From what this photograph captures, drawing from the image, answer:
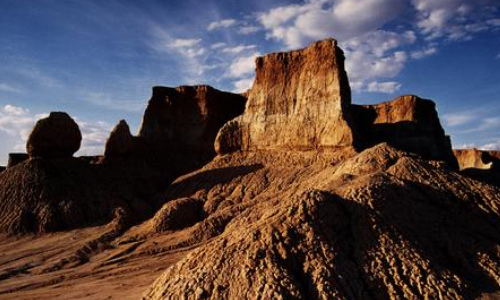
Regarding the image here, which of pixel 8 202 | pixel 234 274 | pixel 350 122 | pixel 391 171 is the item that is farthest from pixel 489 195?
pixel 8 202

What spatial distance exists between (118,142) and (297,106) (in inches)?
515

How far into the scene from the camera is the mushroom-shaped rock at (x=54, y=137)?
2541 centimetres

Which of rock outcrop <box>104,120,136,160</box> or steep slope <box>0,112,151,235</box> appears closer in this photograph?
steep slope <box>0,112,151,235</box>

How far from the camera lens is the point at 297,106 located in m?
24.0

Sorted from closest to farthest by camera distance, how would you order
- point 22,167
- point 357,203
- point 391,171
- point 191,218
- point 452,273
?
point 452,273 → point 357,203 → point 391,171 → point 191,218 → point 22,167

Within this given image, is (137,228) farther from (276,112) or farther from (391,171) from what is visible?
(391,171)

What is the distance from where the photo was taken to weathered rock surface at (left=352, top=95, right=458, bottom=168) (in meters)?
32.8

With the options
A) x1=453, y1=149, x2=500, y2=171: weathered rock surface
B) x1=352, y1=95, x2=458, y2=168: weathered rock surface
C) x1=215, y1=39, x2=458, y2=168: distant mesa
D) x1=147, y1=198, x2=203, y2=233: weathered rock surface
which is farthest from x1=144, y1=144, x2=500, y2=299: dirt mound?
x1=453, y1=149, x2=500, y2=171: weathered rock surface

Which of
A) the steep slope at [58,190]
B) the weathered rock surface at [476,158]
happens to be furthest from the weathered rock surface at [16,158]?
the weathered rock surface at [476,158]

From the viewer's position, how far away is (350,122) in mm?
21875

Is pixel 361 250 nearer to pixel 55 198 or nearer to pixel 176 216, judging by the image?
pixel 176 216

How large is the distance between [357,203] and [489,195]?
14.3ft

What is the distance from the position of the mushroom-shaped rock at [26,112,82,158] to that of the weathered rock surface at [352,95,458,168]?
798 inches

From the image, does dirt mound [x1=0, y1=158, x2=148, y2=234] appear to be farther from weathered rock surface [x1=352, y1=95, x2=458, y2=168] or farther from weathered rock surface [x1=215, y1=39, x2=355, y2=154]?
weathered rock surface [x1=352, y1=95, x2=458, y2=168]
